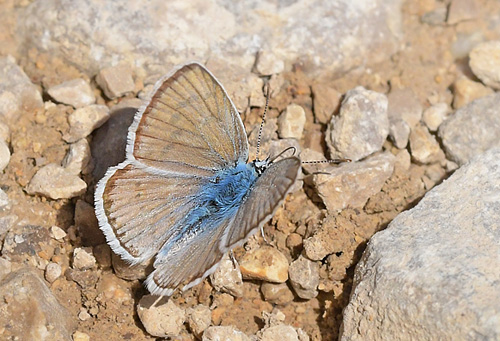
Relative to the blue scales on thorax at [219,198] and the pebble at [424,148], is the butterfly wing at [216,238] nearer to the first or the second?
the blue scales on thorax at [219,198]

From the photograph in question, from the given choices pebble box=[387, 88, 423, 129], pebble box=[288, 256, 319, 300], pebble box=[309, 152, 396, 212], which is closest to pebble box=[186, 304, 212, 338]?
pebble box=[288, 256, 319, 300]

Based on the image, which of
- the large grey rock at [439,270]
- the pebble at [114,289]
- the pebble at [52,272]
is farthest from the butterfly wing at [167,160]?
the large grey rock at [439,270]

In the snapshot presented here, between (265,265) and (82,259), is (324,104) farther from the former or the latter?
(82,259)

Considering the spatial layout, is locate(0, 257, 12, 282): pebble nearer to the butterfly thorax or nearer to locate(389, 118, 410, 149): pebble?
the butterfly thorax

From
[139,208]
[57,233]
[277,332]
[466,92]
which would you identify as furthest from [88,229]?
[466,92]

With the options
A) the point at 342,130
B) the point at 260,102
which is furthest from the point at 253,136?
the point at 342,130
